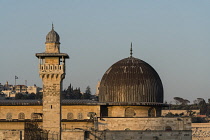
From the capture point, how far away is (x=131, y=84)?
2470 inches

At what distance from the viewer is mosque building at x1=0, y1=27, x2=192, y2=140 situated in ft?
186

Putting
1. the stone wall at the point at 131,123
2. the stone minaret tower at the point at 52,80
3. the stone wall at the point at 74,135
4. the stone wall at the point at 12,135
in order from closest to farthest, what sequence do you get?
the stone wall at the point at 12,135, the stone wall at the point at 74,135, the stone minaret tower at the point at 52,80, the stone wall at the point at 131,123

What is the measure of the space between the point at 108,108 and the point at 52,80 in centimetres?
888

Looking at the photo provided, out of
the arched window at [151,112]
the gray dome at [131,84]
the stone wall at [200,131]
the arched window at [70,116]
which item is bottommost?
the stone wall at [200,131]

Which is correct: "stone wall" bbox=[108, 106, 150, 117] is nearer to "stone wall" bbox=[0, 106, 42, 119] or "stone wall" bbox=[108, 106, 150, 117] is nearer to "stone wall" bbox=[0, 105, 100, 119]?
"stone wall" bbox=[0, 105, 100, 119]

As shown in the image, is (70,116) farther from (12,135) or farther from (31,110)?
(12,135)

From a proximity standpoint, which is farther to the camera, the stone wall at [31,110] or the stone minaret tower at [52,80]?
the stone wall at [31,110]

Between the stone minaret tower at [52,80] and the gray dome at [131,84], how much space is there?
7.56 meters

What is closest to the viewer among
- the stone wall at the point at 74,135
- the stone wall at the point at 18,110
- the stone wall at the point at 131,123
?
the stone wall at the point at 74,135

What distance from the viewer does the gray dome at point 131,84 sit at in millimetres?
62875

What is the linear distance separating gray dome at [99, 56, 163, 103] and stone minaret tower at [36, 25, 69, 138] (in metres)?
7.56

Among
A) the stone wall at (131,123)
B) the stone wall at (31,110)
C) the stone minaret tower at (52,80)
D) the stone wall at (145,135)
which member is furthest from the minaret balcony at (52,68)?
the stone wall at (31,110)

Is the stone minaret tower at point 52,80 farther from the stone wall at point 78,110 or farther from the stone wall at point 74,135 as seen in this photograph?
the stone wall at point 78,110

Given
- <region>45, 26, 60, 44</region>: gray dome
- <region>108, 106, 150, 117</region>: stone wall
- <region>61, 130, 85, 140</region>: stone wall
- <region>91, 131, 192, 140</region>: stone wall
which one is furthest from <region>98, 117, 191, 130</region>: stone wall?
<region>45, 26, 60, 44</region>: gray dome
